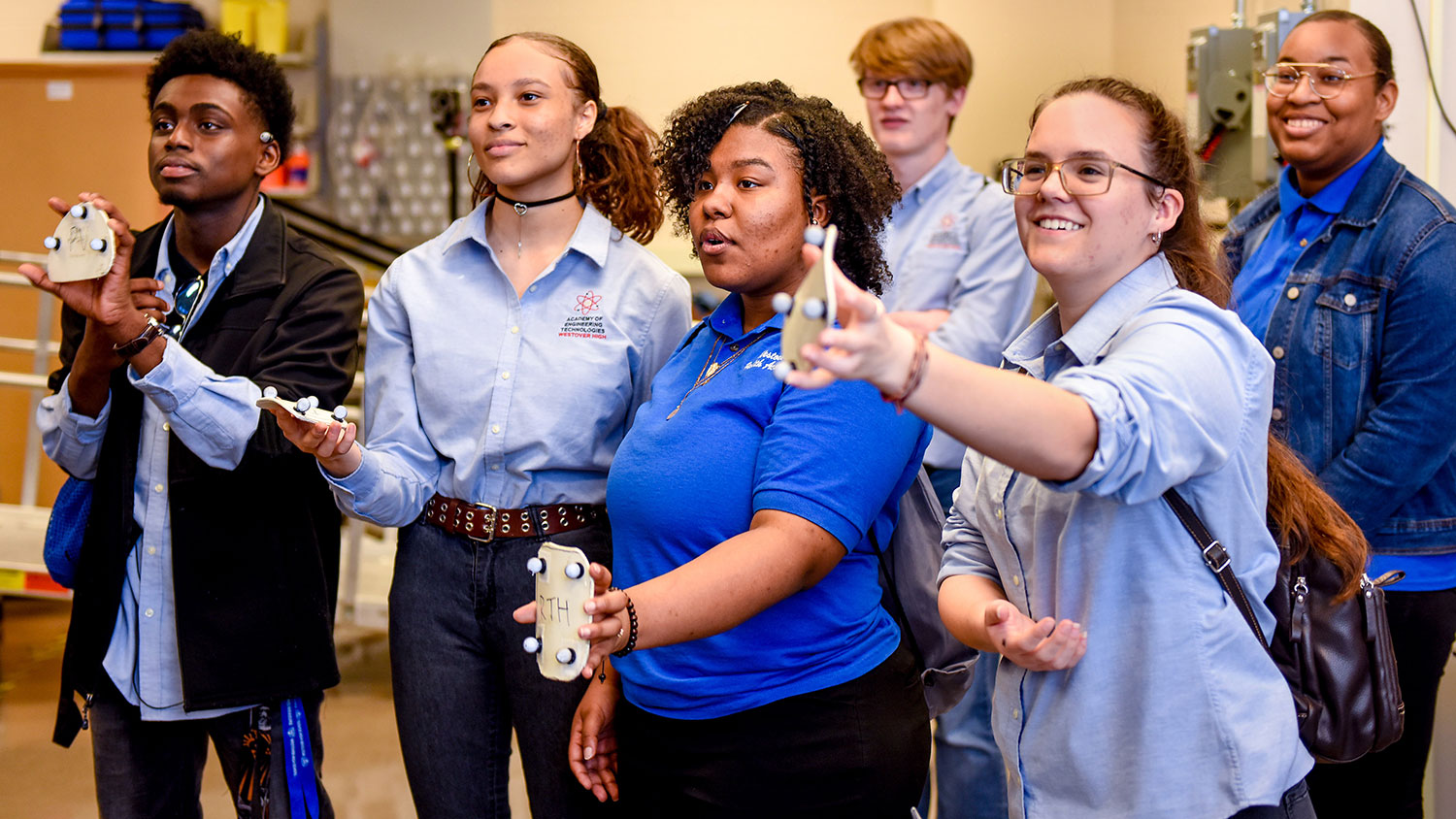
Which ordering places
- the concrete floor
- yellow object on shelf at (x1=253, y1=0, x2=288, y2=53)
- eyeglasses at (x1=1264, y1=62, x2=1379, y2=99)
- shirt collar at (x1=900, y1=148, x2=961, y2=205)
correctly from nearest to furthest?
1. eyeglasses at (x1=1264, y1=62, x2=1379, y2=99)
2. shirt collar at (x1=900, y1=148, x2=961, y2=205)
3. the concrete floor
4. yellow object on shelf at (x1=253, y1=0, x2=288, y2=53)

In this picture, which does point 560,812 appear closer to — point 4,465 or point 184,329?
point 184,329

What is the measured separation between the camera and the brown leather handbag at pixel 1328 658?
140 centimetres

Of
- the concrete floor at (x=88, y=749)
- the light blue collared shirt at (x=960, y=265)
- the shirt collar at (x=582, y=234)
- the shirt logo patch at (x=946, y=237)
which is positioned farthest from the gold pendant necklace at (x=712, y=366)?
the concrete floor at (x=88, y=749)

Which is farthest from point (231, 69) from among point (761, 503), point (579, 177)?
point (761, 503)

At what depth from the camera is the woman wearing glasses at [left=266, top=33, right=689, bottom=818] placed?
1909 millimetres

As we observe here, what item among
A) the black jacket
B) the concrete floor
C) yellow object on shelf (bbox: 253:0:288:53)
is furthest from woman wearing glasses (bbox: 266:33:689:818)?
yellow object on shelf (bbox: 253:0:288:53)

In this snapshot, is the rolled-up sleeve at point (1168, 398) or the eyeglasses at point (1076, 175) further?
the eyeglasses at point (1076, 175)

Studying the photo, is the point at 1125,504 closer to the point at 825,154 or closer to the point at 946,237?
the point at 825,154

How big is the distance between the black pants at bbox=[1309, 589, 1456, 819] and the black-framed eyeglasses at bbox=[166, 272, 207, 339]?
7.36 ft

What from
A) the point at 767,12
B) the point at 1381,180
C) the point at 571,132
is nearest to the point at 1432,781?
the point at 1381,180

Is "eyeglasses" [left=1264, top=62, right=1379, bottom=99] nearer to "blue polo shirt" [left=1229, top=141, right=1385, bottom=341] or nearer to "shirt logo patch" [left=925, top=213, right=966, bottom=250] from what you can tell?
"blue polo shirt" [left=1229, top=141, right=1385, bottom=341]

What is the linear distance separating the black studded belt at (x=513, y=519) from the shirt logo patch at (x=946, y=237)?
52.0 inches

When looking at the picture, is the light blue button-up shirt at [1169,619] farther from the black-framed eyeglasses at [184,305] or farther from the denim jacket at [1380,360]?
the black-framed eyeglasses at [184,305]

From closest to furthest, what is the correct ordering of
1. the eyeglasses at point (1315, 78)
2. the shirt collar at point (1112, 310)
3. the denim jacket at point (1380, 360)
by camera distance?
the shirt collar at point (1112, 310), the denim jacket at point (1380, 360), the eyeglasses at point (1315, 78)
